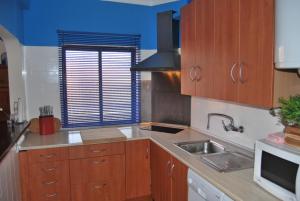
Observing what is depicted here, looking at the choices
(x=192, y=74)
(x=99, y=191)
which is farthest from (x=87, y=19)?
(x=99, y=191)

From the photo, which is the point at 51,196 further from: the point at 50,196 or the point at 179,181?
the point at 179,181

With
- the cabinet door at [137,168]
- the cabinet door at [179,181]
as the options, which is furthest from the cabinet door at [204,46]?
the cabinet door at [137,168]

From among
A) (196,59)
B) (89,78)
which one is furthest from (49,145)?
(196,59)

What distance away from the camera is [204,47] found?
206cm

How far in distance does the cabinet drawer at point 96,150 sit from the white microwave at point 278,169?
1528mm

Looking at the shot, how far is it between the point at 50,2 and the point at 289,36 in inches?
106

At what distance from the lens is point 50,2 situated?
9.50 feet

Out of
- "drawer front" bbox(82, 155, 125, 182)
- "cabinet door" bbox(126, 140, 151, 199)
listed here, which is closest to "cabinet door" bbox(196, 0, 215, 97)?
"cabinet door" bbox(126, 140, 151, 199)

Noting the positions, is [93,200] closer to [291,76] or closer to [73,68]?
[73,68]

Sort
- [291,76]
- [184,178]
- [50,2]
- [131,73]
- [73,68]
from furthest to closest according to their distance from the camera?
[131,73], [73,68], [50,2], [184,178], [291,76]

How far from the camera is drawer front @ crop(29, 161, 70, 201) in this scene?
2332mm

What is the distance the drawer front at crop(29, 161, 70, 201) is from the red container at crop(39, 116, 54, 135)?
487 millimetres

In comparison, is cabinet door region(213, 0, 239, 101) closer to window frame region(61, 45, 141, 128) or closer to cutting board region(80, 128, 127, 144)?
cutting board region(80, 128, 127, 144)

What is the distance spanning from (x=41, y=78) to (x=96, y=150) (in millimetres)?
1165
